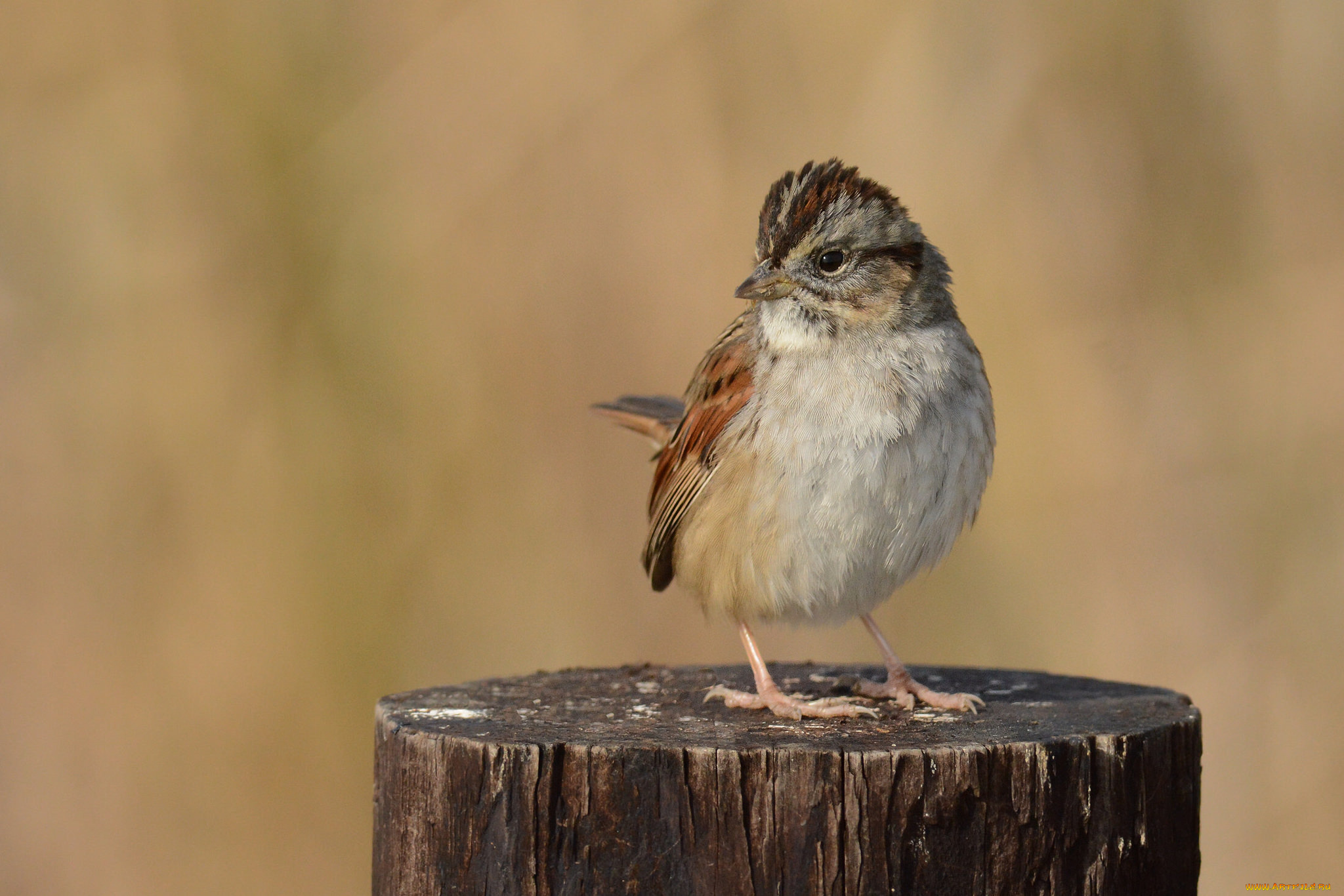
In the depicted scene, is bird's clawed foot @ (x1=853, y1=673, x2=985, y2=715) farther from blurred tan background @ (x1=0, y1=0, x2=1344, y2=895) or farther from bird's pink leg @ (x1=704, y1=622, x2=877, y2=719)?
blurred tan background @ (x1=0, y1=0, x2=1344, y2=895)

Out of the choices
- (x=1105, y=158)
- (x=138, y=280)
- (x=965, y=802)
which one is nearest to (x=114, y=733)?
(x=138, y=280)

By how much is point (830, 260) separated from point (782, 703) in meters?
1.08

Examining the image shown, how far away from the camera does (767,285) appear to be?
3.60 metres

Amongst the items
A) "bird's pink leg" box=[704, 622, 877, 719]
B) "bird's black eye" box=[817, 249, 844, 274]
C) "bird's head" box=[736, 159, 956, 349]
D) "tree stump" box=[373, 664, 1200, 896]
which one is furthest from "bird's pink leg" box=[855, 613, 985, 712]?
"bird's black eye" box=[817, 249, 844, 274]

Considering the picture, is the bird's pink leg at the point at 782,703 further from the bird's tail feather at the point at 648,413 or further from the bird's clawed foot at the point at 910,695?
the bird's tail feather at the point at 648,413

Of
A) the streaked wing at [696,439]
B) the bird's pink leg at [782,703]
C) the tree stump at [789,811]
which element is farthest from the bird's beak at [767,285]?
the tree stump at [789,811]

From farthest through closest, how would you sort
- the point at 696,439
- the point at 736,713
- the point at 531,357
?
the point at 531,357, the point at 696,439, the point at 736,713

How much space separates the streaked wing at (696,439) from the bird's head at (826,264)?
0.15m

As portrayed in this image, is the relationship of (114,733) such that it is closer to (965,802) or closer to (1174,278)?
(965,802)

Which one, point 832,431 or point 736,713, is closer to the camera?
point 736,713

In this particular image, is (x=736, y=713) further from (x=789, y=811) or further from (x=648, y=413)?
(x=648, y=413)

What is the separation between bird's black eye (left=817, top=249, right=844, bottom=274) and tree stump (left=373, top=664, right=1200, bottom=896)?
1262mm

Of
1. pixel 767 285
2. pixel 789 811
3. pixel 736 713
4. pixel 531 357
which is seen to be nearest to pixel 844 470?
pixel 767 285

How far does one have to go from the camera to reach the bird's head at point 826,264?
11.9ft
